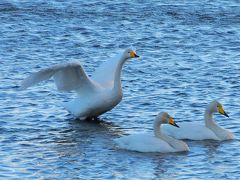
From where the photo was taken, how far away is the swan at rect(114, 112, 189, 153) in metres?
15.7

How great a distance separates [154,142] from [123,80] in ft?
15.5

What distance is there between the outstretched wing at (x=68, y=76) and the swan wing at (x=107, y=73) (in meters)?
0.74

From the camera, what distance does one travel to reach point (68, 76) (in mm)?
17984

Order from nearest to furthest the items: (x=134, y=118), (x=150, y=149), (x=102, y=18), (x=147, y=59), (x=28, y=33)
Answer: (x=150, y=149) → (x=134, y=118) → (x=147, y=59) → (x=28, y=33) → (x=102, y=18)

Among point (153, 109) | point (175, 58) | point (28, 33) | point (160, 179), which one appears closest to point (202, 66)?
point (175, 58)

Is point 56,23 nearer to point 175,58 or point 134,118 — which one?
point 175,58

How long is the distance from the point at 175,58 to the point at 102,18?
4.53 metres

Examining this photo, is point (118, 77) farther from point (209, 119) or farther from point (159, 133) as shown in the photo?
point (159, 133)

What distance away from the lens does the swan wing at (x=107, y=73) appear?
1902 centimetres

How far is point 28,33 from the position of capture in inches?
958

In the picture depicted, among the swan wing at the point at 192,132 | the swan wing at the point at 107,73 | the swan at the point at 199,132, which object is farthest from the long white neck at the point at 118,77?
the swan wing at the point at 192,132

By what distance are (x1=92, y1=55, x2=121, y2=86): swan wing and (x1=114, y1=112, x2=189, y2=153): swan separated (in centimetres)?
299

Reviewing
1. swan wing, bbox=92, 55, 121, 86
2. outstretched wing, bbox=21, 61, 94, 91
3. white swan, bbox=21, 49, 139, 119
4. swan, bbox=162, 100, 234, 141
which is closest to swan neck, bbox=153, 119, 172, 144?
swan, bbox=162, 100, 234, 141

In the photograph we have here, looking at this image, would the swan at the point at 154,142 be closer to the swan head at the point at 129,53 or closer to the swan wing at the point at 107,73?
the swan head at the point at 129,53
